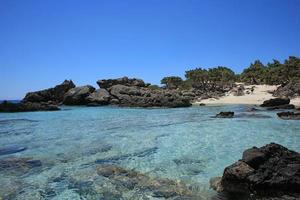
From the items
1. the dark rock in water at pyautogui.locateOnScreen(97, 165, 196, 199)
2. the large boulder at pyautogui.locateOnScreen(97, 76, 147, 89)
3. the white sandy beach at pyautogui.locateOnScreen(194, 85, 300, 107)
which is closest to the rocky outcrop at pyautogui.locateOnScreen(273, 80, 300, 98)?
the white sandy beach at pyautogui.locateOnScreen(194, 85, 300, 107)

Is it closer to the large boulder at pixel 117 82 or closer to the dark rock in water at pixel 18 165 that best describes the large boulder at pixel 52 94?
the large boulder at pixel 117 82

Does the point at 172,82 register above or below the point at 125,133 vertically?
above

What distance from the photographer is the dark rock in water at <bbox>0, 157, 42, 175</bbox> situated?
13625 mm

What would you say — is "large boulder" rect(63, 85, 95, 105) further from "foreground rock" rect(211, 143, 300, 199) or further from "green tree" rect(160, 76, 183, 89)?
"foreground rock" rect(211, 143, 300, 199)

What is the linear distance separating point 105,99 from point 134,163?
50.8 meters

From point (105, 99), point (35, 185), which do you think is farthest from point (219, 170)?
point (105, 99)

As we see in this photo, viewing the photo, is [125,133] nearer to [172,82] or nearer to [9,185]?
[9,185]

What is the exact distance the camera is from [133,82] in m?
78.3

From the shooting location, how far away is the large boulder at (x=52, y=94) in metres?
69.6

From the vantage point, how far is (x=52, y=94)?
72875mm

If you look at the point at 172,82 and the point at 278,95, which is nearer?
the point at 278,95

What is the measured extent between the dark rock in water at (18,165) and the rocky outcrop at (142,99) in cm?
3883

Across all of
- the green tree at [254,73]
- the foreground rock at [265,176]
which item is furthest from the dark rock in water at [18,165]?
the green tree at [254,73]

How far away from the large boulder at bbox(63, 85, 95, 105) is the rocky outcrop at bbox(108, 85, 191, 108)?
4677 mm
